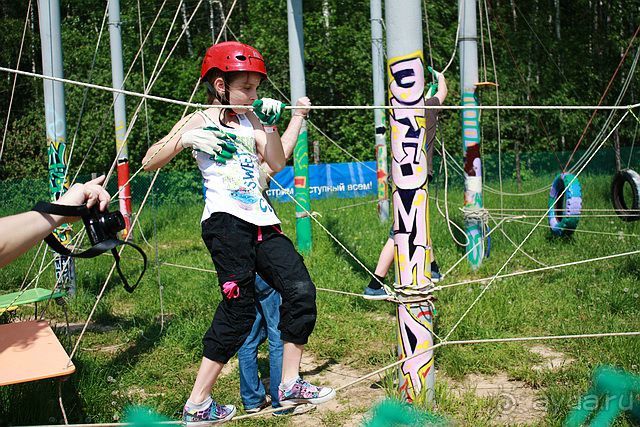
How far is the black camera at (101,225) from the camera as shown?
2.36 m

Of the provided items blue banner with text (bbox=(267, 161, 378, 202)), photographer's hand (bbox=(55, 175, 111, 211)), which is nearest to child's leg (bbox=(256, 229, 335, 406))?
photographer's hand (bbox=(55, 175, 111, 211))

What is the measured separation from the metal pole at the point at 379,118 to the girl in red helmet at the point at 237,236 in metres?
6.45

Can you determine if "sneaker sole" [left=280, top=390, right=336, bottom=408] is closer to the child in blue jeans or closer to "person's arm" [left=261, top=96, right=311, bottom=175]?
the child in blue jeans

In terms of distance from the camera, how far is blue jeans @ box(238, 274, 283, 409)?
11.2 feet

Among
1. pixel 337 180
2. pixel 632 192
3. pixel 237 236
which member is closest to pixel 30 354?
pixel 237 236

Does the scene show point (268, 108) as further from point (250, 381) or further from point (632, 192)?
point (632, 192)

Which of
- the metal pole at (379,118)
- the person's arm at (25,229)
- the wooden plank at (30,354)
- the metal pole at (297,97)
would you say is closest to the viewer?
the person's arm at (25,229)

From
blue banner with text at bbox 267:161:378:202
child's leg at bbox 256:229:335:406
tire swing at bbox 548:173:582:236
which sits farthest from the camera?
blue banner with text at bbox 267:161:378:202

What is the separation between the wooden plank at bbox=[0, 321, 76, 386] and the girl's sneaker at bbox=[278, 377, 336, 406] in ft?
2.96

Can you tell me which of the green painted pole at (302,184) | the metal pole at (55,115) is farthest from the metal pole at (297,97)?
the metal pole at (55,115)

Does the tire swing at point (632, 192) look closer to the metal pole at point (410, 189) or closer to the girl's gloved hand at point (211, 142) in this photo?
the metal pole at point (410, 189)

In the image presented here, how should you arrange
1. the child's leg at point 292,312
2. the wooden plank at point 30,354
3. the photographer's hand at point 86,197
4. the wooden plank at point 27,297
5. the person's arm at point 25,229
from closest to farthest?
1. the person's arm at point 25,229
2. the photographer's hand at point 86,197
3. the wooden plank at point 30,354
4. the child's leg at point 292,312
5. the wooden plank at point 27,297

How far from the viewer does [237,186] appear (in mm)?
3113

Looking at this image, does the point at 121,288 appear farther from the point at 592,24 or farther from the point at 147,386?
the point at 592,24
